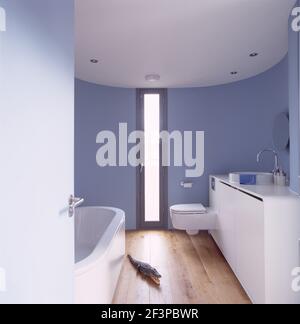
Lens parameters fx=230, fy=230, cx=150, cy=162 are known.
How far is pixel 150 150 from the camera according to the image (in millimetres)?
3455

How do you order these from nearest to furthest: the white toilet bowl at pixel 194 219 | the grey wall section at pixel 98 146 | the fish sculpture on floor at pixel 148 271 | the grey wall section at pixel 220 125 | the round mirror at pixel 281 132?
the fish sculpture on floor at pixel 148 271, the round mirror at pixel 281 132, the white toilet bowl at pixel 194 219, the grey wall section at pixel 220 125, the grey wall section at pixel 98 146

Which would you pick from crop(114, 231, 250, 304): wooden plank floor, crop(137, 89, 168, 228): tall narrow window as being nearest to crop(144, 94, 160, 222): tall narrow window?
crop(137, 89, 168, 228): tall narrow window

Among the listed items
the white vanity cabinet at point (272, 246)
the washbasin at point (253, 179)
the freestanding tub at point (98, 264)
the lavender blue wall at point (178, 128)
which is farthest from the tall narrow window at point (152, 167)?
the white vanity cabinet at point (272, 246)

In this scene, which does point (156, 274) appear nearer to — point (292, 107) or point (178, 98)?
point (292, 107)

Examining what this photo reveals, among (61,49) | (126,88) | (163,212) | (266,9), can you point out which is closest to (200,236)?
(163,212)

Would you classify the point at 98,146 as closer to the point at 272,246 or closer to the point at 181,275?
the point at 181,275

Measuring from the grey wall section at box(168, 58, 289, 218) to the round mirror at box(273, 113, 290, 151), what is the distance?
16.5 inches

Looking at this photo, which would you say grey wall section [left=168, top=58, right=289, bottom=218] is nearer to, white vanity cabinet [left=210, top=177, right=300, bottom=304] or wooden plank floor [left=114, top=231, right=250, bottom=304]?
wooden plank floor [left=114, top=231, right=250, bottom=304]

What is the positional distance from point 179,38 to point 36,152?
175 cm

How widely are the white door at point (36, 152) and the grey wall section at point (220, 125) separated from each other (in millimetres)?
2422

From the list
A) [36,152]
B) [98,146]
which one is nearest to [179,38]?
[36,152]

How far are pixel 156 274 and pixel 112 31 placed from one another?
2.13 m

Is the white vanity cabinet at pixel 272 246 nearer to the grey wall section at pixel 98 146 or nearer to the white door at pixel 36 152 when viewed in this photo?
the white door at pixel 36 152

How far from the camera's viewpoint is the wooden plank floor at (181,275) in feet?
5.75
